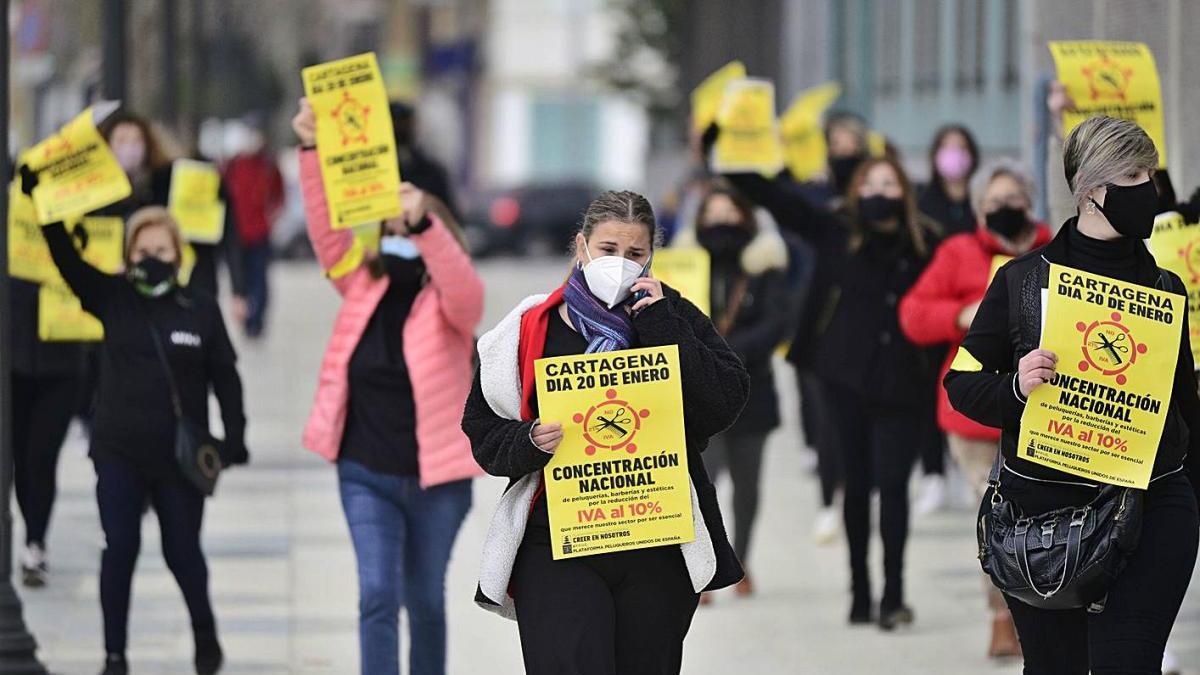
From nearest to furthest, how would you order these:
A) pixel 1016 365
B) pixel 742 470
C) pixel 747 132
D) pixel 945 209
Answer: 1. pixel 1016 365
2. pixel 742 470
3. pixel 747 132
4. pixel 945 209

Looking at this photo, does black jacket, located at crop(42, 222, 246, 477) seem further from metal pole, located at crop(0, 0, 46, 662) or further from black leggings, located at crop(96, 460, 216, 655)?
metal pole, located at crop(0, 0, 46, 662)

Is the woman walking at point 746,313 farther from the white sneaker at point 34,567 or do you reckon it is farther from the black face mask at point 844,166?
the white sneaker at point 34,567

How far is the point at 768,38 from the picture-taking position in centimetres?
3097

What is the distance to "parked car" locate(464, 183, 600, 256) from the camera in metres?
47.0

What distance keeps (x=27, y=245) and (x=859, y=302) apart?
11.5 feet

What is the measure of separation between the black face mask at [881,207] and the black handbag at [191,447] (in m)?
2.91

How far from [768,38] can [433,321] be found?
23887 millimetres

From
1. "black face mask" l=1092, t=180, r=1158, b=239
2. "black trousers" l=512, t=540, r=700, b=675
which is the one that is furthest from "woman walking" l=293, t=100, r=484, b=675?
"black face mask" l=1092, t=180, r=1158, b=239

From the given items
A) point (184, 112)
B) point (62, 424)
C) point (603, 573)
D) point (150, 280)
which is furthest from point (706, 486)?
point (184, 112)

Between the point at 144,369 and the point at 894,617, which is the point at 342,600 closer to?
the point at 894,617

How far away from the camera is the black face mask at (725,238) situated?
10.6m

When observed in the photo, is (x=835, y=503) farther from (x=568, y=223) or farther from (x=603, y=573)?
(x=568, y=223)

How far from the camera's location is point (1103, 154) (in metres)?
5.71

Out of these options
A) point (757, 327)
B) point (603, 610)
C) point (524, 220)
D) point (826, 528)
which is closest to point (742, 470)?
point (757, 327)
